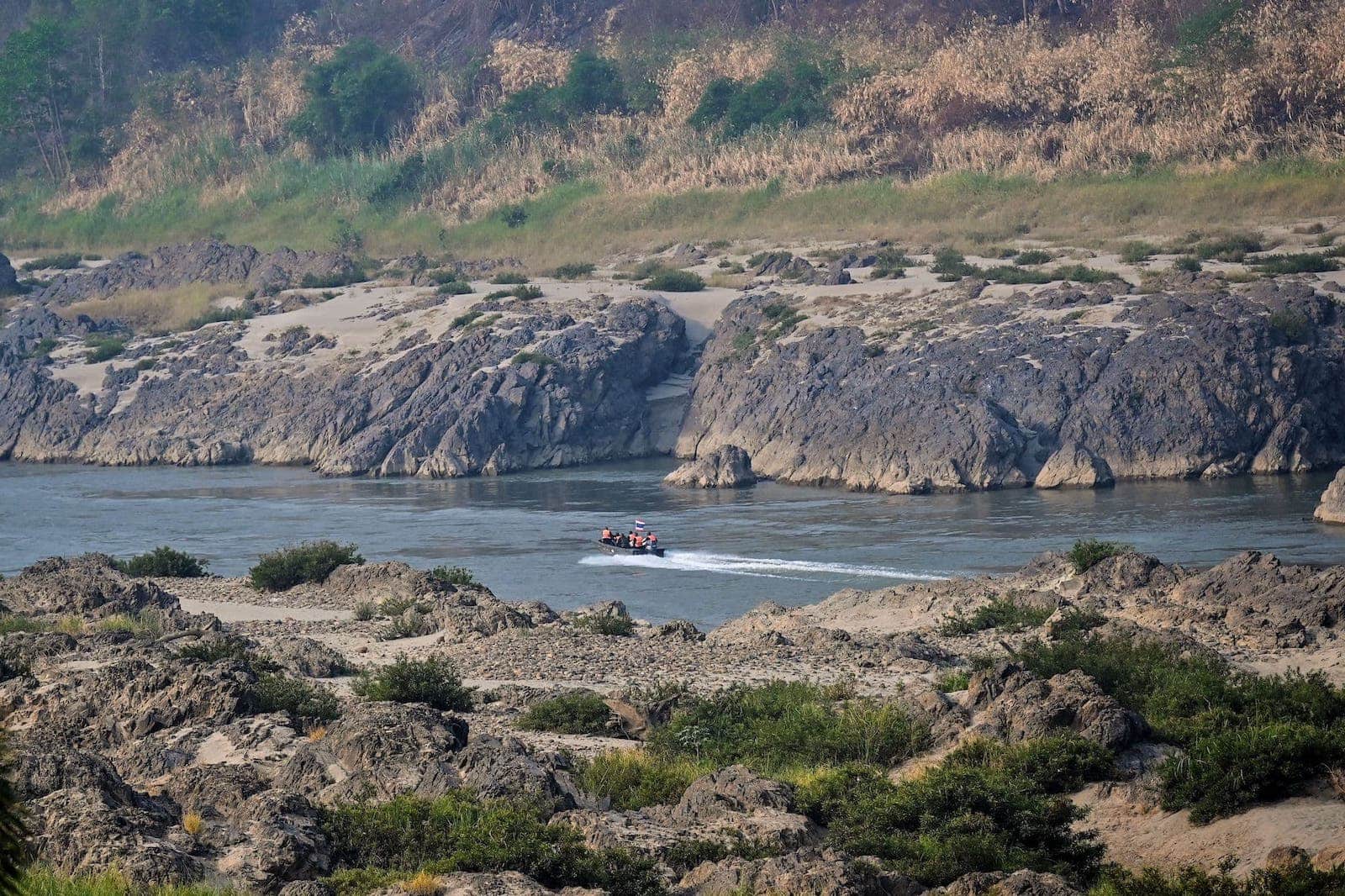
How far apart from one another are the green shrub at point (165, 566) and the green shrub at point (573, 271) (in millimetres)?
31260

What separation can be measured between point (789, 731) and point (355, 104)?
7300cm

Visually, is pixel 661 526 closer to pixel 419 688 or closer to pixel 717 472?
pixel 717 472

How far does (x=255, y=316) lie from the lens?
2377 inches

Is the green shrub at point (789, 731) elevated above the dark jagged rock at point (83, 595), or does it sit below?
below

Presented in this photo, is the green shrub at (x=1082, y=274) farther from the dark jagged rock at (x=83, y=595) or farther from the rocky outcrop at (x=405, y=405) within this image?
the dark jagged rock at (x=83, y=595)

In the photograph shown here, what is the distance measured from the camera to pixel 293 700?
1552 centimetres

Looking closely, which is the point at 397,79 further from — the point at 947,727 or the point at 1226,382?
the point at 947,727

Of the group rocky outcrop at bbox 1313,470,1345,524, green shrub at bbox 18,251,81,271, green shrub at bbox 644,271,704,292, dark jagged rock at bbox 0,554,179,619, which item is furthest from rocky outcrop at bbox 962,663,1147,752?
green shrub at bbox 18,251,81,271

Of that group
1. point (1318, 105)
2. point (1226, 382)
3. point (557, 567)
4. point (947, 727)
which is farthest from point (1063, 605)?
point (1318, 105)

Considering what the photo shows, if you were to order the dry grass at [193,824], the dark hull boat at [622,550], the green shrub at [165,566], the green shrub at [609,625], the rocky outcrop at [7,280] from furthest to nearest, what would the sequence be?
the rocky outcrop at [7,280] → the dark hull boat at [622,550] → the green shrub at [165,566] → the green shrub at [609,625] → the dry grass at [193,824]

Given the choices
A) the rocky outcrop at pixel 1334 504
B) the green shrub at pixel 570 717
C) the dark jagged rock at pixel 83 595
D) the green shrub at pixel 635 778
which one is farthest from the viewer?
the rocky outcrop at pixel 1334 504

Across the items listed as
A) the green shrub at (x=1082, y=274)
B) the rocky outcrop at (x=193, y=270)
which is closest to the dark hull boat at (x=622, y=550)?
the green shrub at (x=1082, y=274)

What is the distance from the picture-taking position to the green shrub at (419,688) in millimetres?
16172

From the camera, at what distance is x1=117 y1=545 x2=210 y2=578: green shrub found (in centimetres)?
2908
